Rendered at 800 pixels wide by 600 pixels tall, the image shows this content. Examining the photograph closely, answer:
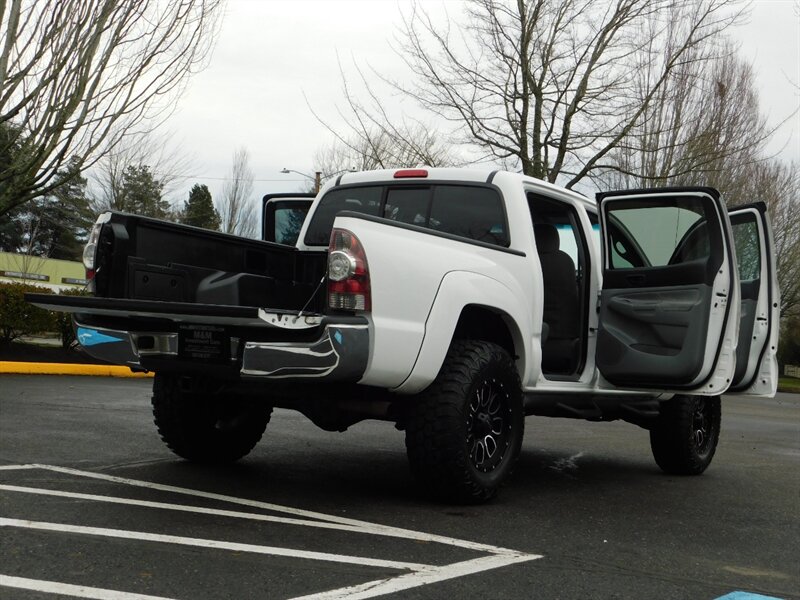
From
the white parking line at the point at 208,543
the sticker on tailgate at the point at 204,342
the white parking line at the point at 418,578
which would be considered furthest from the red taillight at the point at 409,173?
the white parking line at the point at 208,543

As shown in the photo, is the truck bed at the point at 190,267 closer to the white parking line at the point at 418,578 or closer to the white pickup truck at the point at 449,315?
the white pickup truck at the point at 449,315

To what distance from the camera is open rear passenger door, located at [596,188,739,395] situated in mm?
6055

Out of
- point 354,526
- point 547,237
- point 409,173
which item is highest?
point 409,173

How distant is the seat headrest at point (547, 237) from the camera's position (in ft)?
21.9

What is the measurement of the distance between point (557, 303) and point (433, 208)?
122 centimetres

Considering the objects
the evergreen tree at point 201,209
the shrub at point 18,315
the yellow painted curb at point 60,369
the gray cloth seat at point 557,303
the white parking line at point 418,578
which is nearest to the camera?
the white parking line at point 418,578

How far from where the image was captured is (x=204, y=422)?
614 centimetres

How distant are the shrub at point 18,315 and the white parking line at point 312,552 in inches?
407

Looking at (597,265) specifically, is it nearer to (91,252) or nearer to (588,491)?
(588,491)

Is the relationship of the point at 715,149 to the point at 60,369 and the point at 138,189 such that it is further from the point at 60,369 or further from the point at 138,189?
the point at 138,189

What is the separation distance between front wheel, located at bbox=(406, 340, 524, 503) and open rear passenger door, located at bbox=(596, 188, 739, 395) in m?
1.04

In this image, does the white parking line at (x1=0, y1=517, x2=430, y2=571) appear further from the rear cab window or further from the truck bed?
the rear cab window

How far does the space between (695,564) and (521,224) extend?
2372mm

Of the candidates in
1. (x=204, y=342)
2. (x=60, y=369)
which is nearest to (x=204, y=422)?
(x=204, y=342)
